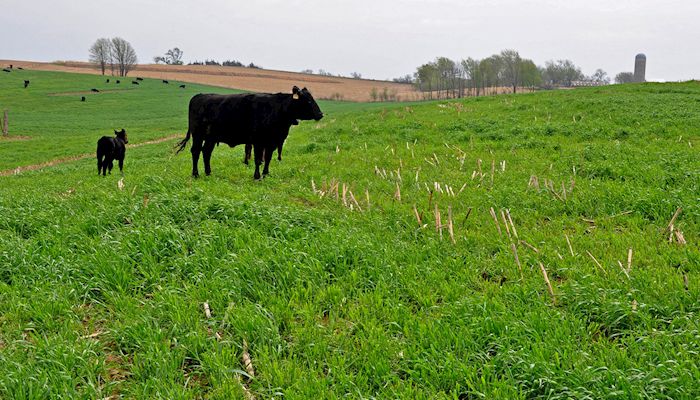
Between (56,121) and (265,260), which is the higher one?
(56,121)

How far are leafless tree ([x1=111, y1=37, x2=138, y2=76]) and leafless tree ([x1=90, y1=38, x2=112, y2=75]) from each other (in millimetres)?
1142

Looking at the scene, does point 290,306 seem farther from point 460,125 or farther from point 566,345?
point 460,125

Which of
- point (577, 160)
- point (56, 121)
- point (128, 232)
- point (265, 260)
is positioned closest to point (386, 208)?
point (265, 260)

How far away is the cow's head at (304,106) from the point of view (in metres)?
10.9

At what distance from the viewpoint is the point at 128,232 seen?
18.9 feet

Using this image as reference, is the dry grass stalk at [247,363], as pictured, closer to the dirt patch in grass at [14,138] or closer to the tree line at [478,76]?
the dirt patch in grass at [14,138]

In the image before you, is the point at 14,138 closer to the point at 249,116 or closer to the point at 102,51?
the point at 249,116

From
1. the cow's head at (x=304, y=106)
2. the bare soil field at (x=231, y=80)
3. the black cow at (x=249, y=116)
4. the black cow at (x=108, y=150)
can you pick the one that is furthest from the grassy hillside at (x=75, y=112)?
the cow's head at (x=304, y=106)

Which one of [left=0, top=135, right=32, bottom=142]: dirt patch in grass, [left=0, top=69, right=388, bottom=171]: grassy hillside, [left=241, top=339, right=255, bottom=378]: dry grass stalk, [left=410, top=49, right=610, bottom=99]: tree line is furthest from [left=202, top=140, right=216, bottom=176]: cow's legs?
[left=410, top=49, right=610, bottom=99]: tree line

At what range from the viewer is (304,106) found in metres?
11.0

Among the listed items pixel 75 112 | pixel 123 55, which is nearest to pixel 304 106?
pixel 75 112

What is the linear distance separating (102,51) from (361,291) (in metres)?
126

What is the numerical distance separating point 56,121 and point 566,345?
52309 mm

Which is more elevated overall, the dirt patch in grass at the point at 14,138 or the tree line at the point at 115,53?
the tree line at the point at 115,53
